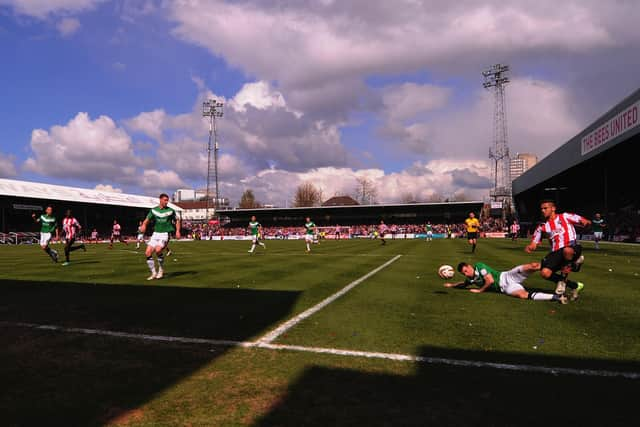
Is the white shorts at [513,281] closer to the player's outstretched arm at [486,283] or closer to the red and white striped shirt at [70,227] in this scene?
the player's outstretched arm at [486,283]

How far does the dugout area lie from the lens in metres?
25.9

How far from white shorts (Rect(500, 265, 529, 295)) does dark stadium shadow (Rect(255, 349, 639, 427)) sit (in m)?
4.31

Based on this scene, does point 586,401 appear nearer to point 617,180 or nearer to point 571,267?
point 571,267

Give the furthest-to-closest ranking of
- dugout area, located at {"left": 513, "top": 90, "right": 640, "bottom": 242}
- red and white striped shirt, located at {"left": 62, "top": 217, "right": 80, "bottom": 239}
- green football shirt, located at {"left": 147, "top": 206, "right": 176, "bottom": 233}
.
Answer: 1. dugout area, located at {"left": 513, "top": 90, "right": 640, "bottom": 242}
2. red and white striped shirt, located at {"left": 62, "top": 217, "right": 80, "bottom": 239}
3. green football shirt, located at {"left": 147, "top": 206, "right": 176, "bottom": 233}

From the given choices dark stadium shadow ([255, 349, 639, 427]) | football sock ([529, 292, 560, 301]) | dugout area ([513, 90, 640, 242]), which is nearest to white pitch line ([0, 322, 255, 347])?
dark stadium shadow ([255, 349, 639, 427])

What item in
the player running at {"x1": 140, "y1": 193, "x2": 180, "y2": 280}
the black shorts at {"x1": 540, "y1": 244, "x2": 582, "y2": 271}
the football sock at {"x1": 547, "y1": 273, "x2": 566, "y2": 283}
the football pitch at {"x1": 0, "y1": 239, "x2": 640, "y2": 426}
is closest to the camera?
the football pitch at {"x1": 0, "y1": 239, "x2": 640, "y2": 426}

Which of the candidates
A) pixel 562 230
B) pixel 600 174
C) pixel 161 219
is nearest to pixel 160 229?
pixel 161 219

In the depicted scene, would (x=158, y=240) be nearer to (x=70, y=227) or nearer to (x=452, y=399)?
(x=70, y=227)

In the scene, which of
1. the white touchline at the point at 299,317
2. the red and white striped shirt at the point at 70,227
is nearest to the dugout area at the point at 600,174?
the white touchline at the point at 299,317

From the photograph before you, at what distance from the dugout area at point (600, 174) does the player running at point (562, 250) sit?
2122 centimetres

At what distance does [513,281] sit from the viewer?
7902 millimetres

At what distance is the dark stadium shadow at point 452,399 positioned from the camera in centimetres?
289

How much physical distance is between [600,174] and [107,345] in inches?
1880

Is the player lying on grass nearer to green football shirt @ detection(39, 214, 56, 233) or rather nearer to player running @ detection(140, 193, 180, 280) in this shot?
player running @ detection(140, 193, 180, 280)
